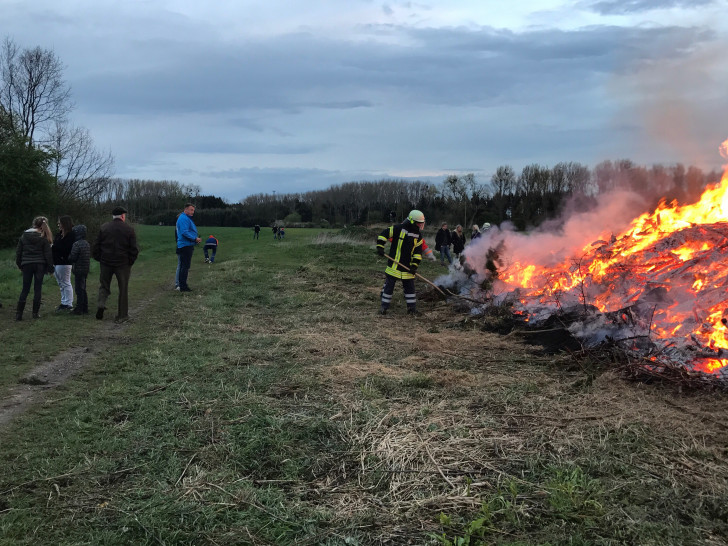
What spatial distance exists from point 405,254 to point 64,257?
20.8 ft

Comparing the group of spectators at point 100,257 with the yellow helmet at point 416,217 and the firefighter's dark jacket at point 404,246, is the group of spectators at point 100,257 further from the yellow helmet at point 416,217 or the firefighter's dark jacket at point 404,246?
the yellow helmet at point 416,217

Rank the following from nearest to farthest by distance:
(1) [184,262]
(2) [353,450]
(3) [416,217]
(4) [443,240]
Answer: (2) [353,450], (3) [416,217], (1) [184,262], (4) [443,240]

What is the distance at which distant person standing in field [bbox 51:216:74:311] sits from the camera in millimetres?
9758

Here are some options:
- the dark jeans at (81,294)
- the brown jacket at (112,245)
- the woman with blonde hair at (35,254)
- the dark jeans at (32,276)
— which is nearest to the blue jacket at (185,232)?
the dark jeans at (81,294)

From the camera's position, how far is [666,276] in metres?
7.09

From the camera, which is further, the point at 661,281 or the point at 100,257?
the point at 100,257

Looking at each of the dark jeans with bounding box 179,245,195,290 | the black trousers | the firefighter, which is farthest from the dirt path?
the firefighter

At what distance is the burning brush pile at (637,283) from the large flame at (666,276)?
0.01m

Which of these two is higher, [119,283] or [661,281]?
[661,281]

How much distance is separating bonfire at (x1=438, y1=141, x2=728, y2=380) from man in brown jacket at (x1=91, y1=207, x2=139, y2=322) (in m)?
6.55

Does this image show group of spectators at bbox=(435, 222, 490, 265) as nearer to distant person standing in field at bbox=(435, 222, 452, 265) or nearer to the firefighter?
distant person standing in field at bbox=(435, 222, 452, 265)

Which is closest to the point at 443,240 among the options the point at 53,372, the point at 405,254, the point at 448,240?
the point at 448,240

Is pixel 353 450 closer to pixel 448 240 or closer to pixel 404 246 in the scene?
pixel 404 246

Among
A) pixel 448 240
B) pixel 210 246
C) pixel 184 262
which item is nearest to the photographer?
pixel 184 262
